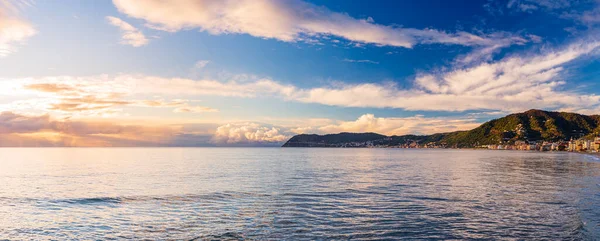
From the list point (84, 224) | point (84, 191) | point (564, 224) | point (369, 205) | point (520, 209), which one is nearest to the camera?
point (564, 224)

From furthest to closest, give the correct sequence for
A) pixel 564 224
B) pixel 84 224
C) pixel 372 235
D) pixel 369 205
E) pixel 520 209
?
pixel 369 205
pixel 520 209
pixel 84 224
pixel 564 224
pixel 372 235

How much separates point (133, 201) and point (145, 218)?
10619 millimetres

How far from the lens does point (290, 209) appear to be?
32.6 m

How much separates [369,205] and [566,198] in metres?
20.6

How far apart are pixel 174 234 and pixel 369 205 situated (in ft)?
57.6

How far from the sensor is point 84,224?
92.2 feet

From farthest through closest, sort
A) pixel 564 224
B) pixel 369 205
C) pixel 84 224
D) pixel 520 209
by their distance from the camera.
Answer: pixel 369 205 < pixel 520 209 < pixel 84 224 < pixel 564 224

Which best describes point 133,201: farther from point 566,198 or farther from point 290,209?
point 566,198

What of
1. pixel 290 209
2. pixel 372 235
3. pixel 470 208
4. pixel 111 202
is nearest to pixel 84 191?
pixel 111 202

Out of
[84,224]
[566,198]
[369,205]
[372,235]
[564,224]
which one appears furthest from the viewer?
[566,198]

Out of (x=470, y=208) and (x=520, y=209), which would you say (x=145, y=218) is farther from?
(x=520, y=209)

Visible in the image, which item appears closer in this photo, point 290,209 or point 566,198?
point 290,209

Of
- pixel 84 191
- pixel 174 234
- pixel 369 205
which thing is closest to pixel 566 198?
pixel 369 205

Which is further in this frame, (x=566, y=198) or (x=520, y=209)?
(x=566, y=198)
